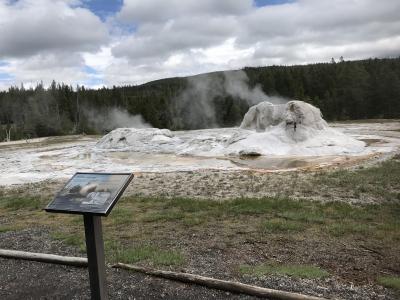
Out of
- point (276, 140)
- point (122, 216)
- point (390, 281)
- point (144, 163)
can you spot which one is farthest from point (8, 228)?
point (276, 140)

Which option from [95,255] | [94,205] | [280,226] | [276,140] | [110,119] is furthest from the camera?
[110,119]

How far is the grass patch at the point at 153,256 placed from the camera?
577 cm

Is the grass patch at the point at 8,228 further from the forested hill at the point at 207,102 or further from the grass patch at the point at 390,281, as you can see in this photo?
the forested hill at the point at 207,102

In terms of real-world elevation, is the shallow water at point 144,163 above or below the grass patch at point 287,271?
below

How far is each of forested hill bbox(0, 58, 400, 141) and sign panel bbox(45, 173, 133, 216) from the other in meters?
45.1

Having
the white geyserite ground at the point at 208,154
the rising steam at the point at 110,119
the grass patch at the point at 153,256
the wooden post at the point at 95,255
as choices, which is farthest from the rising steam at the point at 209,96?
the wooden post at the point at 95,255

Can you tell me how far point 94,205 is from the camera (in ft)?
13.7

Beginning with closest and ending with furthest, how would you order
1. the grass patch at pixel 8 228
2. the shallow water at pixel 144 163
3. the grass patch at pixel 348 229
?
the grass patch at pixel 348 229, the grass patch at pixel 8 228, the shallow water at pixel 144 163

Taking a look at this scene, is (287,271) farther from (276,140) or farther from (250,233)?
(276,140)

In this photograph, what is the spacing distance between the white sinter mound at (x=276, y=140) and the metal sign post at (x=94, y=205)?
47.1ft

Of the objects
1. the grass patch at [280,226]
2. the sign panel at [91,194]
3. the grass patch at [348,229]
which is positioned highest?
the sign panel at [91,194]

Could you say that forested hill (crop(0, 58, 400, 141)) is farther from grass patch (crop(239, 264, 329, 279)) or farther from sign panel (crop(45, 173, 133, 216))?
sign panel (crop(45, 173, 133, 216))

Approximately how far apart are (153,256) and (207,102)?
5521 cm

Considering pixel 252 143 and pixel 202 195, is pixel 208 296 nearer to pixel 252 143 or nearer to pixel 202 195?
pixel 202 195
